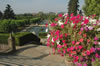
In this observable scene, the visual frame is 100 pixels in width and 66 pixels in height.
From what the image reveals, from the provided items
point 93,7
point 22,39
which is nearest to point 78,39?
point 22,39

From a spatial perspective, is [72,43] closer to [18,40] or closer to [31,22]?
[18,40]

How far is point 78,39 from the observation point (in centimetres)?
329

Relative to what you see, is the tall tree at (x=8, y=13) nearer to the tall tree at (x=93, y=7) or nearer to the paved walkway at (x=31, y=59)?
the tall tree at (x=93, y=7)

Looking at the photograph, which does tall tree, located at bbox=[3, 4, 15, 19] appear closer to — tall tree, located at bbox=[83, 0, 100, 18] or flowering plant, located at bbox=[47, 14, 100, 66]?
tall tree, located at bbox=[83, 0, 100, 18]

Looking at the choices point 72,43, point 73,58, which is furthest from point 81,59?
point 72,43

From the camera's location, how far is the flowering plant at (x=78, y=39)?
3205 mm

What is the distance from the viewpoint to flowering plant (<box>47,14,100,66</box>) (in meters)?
3.21

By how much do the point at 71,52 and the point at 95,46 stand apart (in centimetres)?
75

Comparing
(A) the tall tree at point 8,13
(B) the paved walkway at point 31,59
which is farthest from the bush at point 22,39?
(A) the tall tree at point 8,13

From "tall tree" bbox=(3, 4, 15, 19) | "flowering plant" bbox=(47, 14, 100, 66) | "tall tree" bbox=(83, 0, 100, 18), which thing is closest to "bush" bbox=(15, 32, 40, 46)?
"flowering plant" bbox=(47, 14, 100, 66)

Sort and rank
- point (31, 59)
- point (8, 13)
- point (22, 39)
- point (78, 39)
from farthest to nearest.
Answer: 1. point (8, 13)
2. point (22, 39)
3. point (31, 59)
4. point (78, 39)

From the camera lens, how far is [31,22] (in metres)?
75.8

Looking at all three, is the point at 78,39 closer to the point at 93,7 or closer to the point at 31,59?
the point at 31,59

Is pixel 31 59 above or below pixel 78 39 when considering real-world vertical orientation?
below
